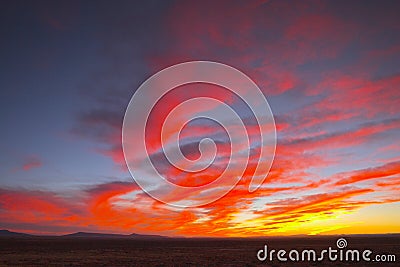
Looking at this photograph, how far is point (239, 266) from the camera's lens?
117 feet

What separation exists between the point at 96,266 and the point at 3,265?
30.0ft

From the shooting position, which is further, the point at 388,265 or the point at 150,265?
the point at 150,265

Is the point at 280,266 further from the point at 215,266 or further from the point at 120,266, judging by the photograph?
the point at 120,266

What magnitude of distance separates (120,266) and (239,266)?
36.8ft

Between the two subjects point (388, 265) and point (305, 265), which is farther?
point (305, 265)

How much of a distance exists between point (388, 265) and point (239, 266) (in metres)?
13.6

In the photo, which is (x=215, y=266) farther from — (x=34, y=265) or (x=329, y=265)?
(x=34, y=265)

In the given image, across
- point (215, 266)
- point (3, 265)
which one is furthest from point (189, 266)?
point (3, 265)

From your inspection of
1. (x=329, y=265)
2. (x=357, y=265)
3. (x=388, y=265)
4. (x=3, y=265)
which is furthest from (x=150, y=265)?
(x=388, y=265)

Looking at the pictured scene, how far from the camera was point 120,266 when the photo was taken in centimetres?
3566

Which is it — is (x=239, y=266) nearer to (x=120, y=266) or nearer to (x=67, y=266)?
(x=120, y=266)

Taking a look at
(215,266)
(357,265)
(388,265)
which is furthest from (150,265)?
(388,265)

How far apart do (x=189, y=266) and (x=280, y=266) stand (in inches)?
340

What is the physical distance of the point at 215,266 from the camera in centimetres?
3556
